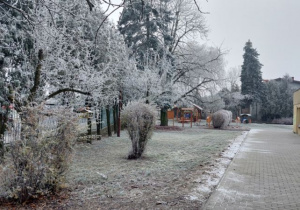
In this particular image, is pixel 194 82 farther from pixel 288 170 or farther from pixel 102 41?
pixel 288 170

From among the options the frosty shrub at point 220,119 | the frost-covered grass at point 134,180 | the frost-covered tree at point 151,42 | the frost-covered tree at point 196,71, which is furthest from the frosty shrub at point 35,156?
the frosty shrub at point 220,119

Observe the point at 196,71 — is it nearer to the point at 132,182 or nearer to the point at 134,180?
the point at 134,180

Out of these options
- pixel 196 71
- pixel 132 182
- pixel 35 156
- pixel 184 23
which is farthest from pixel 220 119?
pixel 35 156

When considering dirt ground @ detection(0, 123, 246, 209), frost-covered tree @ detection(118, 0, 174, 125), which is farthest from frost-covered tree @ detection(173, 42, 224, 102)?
dirt ground @ detection(0, 123, 246, 209)

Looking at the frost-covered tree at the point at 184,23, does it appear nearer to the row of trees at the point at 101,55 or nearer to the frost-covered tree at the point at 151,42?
the row of trees at the point at 101,55

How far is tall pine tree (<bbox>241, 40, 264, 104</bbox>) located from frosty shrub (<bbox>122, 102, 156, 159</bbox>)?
34.4 m

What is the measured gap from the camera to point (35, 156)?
4371 mm

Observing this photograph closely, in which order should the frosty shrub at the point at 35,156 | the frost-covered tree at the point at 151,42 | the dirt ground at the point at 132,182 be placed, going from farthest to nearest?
the frost-covered tree at the point at 151,42 → the dirt ground at the point at 132,182 → the frosty shrub at the point at 35,156

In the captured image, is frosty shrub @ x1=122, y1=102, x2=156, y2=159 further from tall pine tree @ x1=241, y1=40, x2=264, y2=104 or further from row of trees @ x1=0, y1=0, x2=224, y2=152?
tall pine tree @ x1=241, y1=40, x2=264, y2=104

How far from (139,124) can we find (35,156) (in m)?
4.24

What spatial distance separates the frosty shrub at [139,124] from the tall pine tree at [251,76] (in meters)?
34.4

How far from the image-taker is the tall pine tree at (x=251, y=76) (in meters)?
40.0

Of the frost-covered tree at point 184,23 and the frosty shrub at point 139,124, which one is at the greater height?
the frost-covered tree at point 184,23

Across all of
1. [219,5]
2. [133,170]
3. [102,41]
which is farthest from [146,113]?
[102,41]
